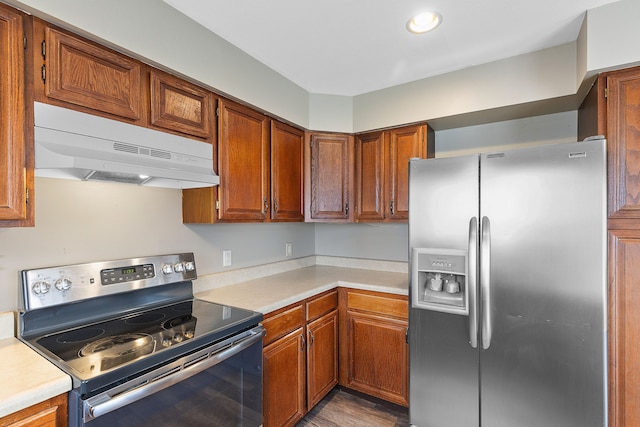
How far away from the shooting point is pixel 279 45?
6.22ft

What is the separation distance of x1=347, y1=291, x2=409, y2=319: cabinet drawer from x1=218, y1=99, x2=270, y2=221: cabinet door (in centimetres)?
89

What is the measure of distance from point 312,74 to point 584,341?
2.21 metres

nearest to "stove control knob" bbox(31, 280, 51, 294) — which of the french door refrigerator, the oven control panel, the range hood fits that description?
the oven control panel

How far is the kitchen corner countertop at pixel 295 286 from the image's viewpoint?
1.79 m

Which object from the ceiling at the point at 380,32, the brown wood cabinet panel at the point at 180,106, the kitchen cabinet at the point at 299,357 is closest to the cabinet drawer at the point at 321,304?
the kitchen cabinet at the point at 299,357

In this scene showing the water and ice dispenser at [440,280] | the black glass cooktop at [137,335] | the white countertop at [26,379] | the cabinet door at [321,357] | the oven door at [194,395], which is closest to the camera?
the white countertop at [26,379]

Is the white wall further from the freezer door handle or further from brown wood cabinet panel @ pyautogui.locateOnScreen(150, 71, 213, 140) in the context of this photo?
the freezer door handle

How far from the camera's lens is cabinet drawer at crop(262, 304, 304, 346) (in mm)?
1712

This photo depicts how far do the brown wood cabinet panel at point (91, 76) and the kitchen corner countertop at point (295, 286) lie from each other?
1095 mm

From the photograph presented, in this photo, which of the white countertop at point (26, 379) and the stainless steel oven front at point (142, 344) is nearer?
the white countertop at point (26, 379)

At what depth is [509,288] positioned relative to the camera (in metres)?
1.54

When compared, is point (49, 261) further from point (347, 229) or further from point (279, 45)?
point (347, 229)

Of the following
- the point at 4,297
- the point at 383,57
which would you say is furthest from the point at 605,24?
the point at 4,297

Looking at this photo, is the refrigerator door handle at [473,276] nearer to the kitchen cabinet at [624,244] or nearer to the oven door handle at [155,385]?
the kitchen cabinet at [624,244]
